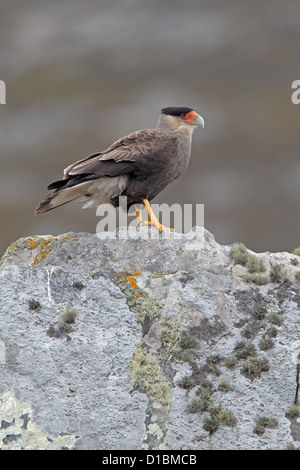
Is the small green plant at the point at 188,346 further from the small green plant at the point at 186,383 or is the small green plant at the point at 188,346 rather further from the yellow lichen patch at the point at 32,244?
the yellow lichen patch at the point at 32,244

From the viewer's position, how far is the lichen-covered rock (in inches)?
263

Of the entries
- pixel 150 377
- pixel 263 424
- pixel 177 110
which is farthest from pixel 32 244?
pixel 177 110

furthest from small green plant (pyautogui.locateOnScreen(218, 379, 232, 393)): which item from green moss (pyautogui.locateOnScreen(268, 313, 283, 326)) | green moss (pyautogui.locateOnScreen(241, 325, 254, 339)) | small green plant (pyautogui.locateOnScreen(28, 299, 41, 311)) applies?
small green plant (pyautogui.locateOnScreen(28, 299, 41, 311))

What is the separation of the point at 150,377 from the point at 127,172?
3.42 m

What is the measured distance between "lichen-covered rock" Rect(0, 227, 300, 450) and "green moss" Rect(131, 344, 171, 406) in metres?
0.01

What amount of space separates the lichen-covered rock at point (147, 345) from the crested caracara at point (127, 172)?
1.18m

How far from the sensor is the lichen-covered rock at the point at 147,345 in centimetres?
669

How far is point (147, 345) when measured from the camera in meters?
7.36

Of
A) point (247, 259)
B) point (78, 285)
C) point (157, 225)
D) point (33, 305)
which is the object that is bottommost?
point (33, 305)

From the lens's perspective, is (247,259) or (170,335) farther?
(247,259)

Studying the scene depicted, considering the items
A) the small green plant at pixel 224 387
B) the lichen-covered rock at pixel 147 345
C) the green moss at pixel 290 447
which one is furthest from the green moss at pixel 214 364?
the green moss at pixel 290 447

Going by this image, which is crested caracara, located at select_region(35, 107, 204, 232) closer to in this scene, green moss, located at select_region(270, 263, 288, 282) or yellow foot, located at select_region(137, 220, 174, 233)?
yellow foot, located at select_region(137, 220, 174, 233)

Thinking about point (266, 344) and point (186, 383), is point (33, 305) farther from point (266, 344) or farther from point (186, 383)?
point (266, 344)
